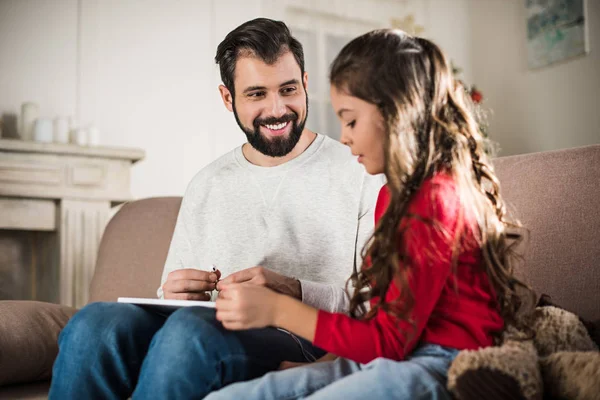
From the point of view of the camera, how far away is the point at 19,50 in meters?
3.29

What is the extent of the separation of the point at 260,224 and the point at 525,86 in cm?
338

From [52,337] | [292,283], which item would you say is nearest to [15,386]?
[52,337]

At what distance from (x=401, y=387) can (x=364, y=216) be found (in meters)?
0.68

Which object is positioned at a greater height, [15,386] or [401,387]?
[401,387]

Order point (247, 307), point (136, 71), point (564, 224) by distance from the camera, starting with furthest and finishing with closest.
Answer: point (136, 71) < point (564, 224) < point (247, 307)

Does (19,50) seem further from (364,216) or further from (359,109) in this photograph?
(359,109)

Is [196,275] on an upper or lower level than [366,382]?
upper

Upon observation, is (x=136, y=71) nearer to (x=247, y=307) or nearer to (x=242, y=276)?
(x=242, y=276)

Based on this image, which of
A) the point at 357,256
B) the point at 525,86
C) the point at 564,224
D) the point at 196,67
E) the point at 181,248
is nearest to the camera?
the point at 564,224

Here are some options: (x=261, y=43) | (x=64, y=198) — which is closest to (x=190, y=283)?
(x=261, y=43)

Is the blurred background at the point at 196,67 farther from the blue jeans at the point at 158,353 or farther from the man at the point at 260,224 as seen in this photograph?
the blue jeans at the point at 158,353

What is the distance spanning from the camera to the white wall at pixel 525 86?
13.2 ft

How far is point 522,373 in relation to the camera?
92 centimetres

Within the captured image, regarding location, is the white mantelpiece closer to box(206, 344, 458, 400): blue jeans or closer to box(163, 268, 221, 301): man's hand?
box(163, 268, 221, 301): man's hand
